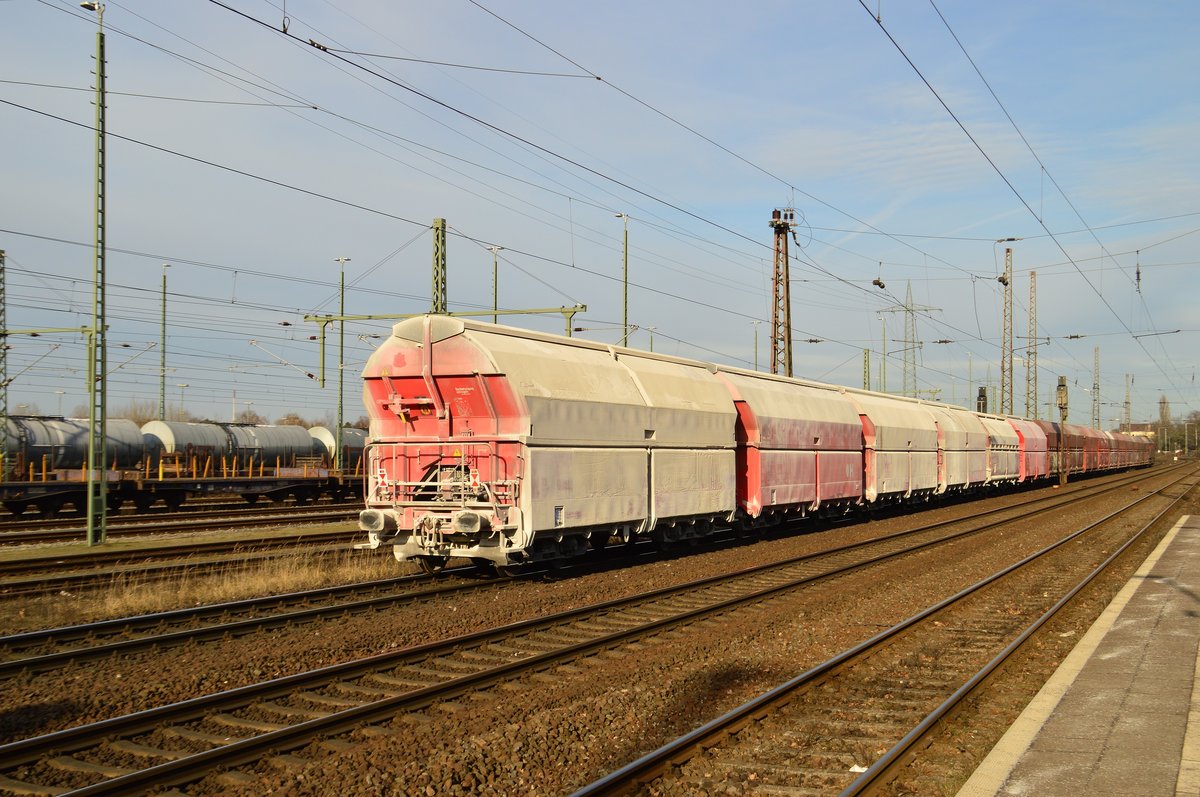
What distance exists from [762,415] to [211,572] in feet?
40.5

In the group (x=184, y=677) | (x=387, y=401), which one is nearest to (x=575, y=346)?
(x=387, y=401)

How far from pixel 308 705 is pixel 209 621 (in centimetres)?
463

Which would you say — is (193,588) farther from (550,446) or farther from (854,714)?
(854,714)

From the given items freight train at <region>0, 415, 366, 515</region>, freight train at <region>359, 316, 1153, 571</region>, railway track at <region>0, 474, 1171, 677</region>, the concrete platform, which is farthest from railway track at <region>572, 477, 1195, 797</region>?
freight train at <region>0, 415, 366, 515</region>

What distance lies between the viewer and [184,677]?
8.95 m

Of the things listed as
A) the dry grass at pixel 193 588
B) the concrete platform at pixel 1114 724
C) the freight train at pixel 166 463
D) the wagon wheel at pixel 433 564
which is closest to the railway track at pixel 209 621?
the wagon wheel at pixel 433 564

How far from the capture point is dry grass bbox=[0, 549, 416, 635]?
1253 centimetres

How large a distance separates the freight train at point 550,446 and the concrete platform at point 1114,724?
299 inches

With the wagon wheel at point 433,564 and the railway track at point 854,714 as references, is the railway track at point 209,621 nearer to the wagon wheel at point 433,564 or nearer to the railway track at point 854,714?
the wagon wheel at point 433,564

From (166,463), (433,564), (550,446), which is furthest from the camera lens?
(166,463)

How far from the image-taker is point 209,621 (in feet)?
39.3

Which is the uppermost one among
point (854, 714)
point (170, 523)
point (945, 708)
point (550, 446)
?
point (550, 446)

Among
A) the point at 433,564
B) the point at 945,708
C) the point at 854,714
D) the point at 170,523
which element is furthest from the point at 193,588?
the point at 170,523

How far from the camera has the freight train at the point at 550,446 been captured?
13891 millimetres
